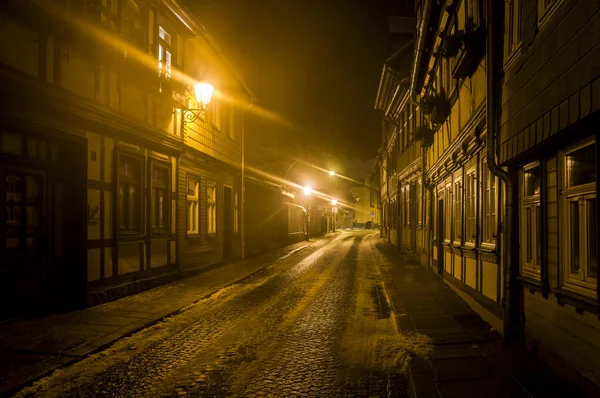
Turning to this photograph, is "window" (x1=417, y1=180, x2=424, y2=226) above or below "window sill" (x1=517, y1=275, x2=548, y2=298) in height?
above

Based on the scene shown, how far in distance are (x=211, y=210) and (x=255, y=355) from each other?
39.0ft

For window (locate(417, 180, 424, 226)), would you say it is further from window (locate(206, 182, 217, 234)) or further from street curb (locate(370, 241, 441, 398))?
street curb (locate(370, 241, 441, 398))

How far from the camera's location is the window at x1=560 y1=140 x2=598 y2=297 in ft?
15.8

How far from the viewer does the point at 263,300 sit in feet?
37.4

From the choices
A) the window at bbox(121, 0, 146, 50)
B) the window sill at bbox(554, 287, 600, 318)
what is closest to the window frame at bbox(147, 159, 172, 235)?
the window at bbox(121, 0, 146, 50)

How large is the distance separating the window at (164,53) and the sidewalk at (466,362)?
790 centimetres

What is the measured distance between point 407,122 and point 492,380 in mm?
18273

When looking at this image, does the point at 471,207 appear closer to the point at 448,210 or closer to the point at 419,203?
the point at 448,210

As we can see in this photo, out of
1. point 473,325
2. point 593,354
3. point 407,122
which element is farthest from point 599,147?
point 407,122

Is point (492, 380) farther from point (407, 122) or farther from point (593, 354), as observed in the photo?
point (407, 122)

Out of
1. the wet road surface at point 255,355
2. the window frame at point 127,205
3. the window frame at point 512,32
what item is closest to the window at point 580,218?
the wet road surface at point 255,355

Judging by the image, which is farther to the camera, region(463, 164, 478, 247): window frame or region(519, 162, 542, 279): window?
region(463, 164, 478, 247): window frame

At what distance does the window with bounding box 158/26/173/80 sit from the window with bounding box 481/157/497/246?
26.3ft

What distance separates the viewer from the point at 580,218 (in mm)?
5062
